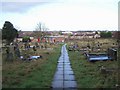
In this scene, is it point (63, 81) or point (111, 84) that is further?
point (63, 81)

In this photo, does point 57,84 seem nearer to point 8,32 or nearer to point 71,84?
point 71,84

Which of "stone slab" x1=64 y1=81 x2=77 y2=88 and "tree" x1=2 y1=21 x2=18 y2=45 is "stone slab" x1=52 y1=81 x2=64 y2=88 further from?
"tree" x1=2 y1=21 x2=18 y2=45

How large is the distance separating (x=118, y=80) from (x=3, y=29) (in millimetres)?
38271

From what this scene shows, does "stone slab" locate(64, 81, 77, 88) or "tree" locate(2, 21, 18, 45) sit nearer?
"stone slab" locate(64, 81, 77, 88)

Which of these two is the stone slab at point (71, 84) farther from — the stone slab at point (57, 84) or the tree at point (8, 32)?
the tree at point (8, 32)

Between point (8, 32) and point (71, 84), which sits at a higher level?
point (8, 32)

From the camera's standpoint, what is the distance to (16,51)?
A: 2427 cm

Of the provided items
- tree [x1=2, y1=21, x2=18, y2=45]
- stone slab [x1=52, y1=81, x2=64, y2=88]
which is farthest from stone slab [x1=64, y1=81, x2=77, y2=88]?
tree [x1=2, y1=21, x2=18, y2=45]

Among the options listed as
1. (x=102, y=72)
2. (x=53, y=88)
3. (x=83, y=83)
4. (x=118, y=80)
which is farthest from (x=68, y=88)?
(x=102, y=72)

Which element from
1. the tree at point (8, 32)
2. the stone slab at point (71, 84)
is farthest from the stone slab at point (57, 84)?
the tree at point (8, 32)

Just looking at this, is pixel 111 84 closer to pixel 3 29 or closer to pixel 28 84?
pixel 28 84

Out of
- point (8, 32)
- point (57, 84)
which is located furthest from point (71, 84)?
point (8, 32)

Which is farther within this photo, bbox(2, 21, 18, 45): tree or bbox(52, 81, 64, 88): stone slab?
bbox(2, 21, 18, 45): tree

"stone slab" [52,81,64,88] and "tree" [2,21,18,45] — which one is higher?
"tree" [2,21,18,45]
